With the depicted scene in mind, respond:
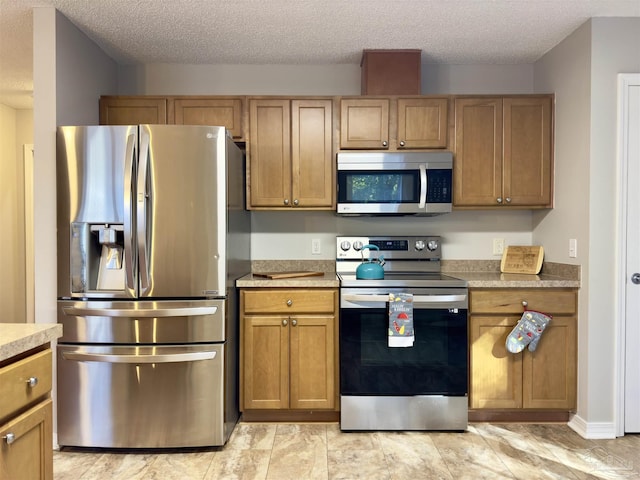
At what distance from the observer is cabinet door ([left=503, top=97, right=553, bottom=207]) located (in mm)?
3053

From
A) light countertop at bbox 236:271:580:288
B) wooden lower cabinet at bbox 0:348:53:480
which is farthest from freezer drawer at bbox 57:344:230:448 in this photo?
wooden lower cabinet at bbox 0:348:53:480

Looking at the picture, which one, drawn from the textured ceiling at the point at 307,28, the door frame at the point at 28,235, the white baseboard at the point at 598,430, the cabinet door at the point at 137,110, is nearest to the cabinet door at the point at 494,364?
the white baseboard at the point at 598,430

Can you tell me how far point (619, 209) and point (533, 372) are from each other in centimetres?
106

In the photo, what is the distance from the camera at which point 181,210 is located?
95.7 inches

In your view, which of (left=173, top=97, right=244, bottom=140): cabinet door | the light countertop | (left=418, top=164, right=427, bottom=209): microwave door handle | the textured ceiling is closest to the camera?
the textured ceiling

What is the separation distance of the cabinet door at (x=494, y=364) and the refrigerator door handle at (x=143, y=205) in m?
1.89

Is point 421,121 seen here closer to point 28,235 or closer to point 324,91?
point 324,91

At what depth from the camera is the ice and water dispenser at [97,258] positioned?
2422 mm

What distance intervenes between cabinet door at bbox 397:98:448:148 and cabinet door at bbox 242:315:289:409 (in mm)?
1425

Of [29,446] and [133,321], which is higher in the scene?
[133,321]

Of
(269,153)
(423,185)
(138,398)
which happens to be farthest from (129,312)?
(423,185)

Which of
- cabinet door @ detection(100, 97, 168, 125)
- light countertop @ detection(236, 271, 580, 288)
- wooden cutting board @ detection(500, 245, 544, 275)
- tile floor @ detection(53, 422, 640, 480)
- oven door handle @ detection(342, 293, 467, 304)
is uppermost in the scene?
cabinet door @ detection(100, 97, 168, 125)

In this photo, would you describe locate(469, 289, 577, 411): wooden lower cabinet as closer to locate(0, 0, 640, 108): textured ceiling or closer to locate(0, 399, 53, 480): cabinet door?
locate(0, 0, 640, 108): textured ceiling

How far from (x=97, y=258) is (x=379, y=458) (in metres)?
1.82
